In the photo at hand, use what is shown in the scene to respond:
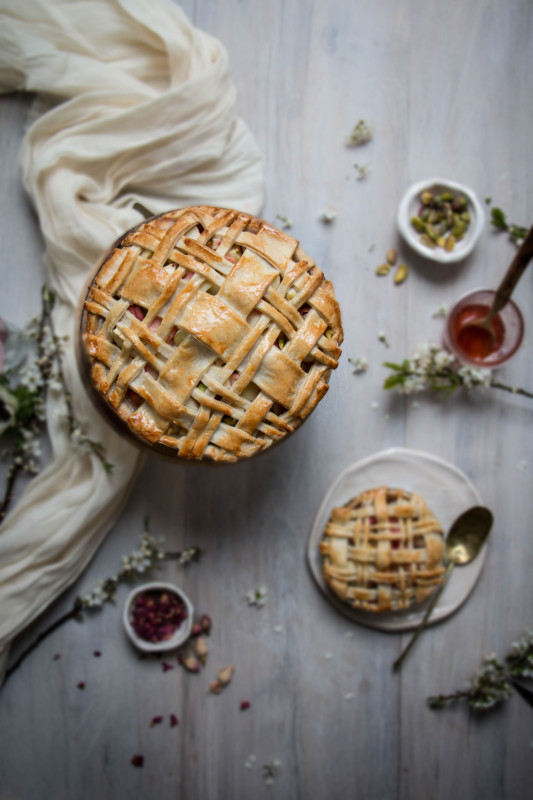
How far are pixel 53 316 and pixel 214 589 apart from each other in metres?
0.56

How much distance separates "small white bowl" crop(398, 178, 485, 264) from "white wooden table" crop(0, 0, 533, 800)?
0.04 m

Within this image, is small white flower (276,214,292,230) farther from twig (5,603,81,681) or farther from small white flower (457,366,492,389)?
twig (5,603,81,681)

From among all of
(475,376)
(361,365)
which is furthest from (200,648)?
(475,376)

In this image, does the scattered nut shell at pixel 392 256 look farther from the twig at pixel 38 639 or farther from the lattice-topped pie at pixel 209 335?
the twig at pixel 38 639

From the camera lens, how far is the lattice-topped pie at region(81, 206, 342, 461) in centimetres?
71

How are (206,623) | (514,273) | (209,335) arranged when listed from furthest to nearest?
(206,623), (514,273), (209,335)

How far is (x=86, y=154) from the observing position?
989mm

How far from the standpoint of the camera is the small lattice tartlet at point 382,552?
1.00 metres

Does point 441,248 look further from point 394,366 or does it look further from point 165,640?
point 165,640

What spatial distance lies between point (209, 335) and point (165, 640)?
0.60 metres

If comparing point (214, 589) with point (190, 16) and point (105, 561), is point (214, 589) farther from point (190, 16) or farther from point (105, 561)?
point (190, 16)

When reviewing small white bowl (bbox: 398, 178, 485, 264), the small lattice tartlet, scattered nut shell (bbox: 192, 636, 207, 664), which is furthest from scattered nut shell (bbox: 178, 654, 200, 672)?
small white bowl (bbox: 398, 178, 485, 264)

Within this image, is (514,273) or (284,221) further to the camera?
(284,221)

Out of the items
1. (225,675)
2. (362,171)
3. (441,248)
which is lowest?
(225,675)
